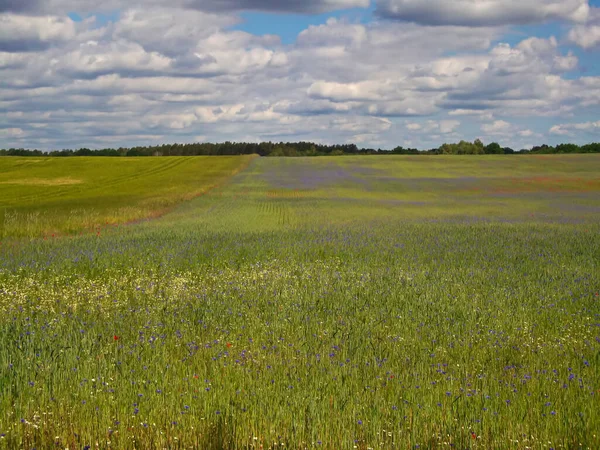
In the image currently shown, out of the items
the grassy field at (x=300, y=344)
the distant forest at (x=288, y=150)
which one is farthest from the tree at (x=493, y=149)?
the grassy field at (x=300, y=344)

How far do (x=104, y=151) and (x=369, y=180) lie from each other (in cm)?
10946

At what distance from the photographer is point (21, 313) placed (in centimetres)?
1012

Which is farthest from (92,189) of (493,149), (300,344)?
(493,149)

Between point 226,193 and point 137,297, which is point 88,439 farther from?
point 226,193

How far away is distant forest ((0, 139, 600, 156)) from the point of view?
13475 centimetres

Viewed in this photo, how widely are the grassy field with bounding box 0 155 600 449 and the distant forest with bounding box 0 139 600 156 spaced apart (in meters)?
122

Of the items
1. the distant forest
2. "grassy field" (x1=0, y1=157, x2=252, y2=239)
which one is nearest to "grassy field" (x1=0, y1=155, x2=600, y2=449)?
"grassy field" (x1=0, y1=157, x2=252, y2=239)

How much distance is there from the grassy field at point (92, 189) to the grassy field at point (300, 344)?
9613 millimetres

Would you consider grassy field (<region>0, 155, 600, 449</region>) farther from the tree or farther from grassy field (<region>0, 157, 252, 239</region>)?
the tree

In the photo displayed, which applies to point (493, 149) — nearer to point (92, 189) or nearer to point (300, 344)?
point (92, 189)

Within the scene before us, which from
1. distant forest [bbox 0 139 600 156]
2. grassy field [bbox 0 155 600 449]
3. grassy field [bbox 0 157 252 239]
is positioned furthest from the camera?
distant forest [bbox 0 139 600 156]

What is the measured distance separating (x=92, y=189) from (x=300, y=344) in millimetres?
60680

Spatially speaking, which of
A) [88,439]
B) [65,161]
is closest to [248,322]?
[88,439]

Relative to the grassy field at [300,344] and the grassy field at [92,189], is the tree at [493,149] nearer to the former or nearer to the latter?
the grassy field at [92,189]
